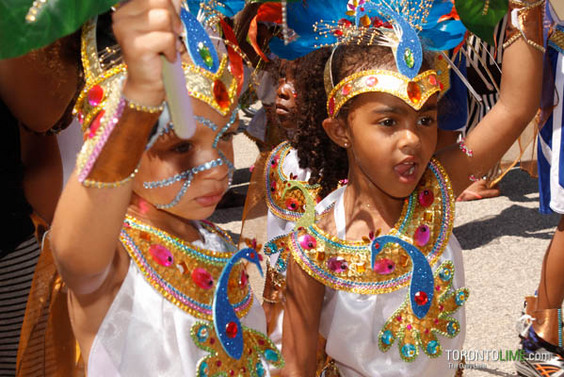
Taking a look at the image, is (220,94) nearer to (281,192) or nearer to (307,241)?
(307,241)

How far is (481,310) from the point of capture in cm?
417

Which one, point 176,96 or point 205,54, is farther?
point 205,54

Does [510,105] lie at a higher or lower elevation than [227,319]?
higher

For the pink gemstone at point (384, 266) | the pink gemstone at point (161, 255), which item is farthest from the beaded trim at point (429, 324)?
the pink gemstone at point (161, 255)

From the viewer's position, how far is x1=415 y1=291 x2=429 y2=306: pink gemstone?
2.15 meters

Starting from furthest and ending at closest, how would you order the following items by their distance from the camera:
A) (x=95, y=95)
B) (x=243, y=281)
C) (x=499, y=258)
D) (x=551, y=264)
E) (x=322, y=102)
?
1. (x=499, y=258)
2. (x=551, y=264)
3. (x=322, y=102)
4. (x=243, y=281)
5. (x=95, y=95)

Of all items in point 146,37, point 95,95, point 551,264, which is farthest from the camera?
point 551,264

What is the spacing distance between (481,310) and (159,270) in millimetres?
2978

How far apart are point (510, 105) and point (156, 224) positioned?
4.03 ft

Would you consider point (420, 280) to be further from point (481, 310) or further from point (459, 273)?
point (481, 310)

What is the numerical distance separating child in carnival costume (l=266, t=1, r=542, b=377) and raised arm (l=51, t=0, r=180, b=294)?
100 cm

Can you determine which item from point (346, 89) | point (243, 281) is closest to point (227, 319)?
point (243, 281)

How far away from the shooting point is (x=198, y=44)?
1.52m

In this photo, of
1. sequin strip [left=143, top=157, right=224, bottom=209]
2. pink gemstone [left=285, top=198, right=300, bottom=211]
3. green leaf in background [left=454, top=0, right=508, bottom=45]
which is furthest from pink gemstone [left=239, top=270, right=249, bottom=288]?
pink gemstone [left=285, top=198, right=300, bottom=211]
